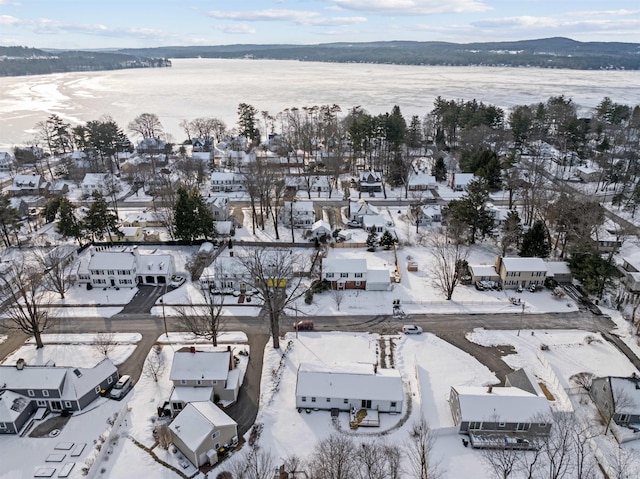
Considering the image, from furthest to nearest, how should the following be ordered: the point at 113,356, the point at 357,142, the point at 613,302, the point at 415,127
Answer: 1. the point at 415,127
2. the point at 357,142
3. the point at 613,302
4. the point at 113,356

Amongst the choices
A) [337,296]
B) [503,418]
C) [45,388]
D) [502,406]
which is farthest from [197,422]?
[337,296]

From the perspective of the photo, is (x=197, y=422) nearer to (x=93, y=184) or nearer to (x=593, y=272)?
(x=593, y=272)

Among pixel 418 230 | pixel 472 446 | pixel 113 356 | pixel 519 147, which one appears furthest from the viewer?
pixel 519 147

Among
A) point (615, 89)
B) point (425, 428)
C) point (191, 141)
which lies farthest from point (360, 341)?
point (615, 89)

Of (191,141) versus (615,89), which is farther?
(615,89)

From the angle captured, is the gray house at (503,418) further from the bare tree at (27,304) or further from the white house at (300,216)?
the white house at (300,216)

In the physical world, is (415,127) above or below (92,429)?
above

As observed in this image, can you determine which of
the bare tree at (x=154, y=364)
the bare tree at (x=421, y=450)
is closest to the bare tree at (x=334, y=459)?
the bare tree at (x=421, y=450)

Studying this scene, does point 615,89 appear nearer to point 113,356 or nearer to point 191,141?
point 191,141
